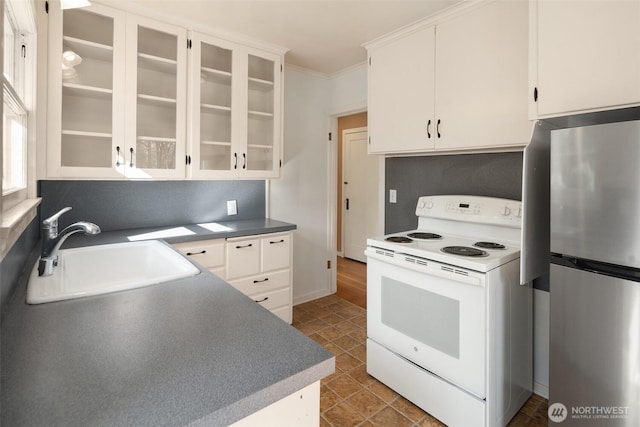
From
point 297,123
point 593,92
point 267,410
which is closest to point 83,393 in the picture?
point 267,410

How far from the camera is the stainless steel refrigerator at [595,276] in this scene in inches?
45.6

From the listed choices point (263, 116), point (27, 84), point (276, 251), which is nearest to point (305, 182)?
point (263, 116)

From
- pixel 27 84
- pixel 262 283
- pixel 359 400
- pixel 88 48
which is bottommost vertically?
pixel 359 400

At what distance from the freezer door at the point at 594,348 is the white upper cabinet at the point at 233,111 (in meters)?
2.17

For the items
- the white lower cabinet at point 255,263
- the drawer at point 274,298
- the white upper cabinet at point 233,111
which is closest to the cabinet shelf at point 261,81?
the white upper cabinet at point 233,111

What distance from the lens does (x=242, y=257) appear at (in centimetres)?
248

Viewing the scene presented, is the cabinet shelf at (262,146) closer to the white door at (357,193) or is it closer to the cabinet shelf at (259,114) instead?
the cabinet shelf at (259,114)

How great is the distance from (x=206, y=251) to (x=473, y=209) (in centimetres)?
186

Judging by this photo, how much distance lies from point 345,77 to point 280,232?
1.83 metres

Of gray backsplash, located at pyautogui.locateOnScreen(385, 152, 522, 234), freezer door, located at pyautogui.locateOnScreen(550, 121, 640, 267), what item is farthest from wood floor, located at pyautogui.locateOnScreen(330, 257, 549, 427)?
freezer door, located at pyautogui.locateOnScreen(550, 121, 640, 267)

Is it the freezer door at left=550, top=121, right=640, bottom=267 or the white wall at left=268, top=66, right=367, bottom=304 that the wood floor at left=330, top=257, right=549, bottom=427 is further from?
the freezer door at left=550, top=121, right=640, bottom=267

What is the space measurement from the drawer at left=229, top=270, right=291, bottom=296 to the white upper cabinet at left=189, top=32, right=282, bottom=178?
0.83 meters

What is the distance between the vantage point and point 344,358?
7.86 ft

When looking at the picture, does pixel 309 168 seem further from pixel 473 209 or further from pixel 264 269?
pixel 473 209
